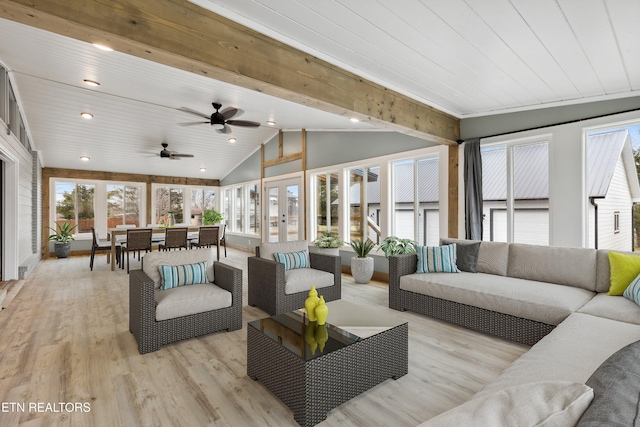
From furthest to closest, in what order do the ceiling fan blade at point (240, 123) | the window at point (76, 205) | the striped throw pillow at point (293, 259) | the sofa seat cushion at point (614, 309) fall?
the window at point (76, 205)
the ceiling fan blade at point (240, 123)
the striped throw pillow at point (293, 259)
the sofa seat cushion at point (614, 309)

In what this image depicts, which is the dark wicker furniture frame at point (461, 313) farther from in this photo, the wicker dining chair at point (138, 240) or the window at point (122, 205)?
the window at point (122, 205)

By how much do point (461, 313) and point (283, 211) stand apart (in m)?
5.38

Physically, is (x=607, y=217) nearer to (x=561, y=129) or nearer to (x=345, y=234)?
(x=561, y=129)

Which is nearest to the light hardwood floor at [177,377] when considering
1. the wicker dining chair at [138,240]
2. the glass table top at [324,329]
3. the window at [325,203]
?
the glass table top at [324,329]

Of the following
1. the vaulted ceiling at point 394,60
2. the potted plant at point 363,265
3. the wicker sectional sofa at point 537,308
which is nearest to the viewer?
the wicker sectional sofa at point 537,308

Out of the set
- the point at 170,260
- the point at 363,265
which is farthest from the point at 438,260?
the point at 170,260

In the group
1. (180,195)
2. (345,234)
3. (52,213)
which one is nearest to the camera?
(345,234)

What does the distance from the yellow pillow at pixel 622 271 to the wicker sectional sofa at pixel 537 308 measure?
0.10 m

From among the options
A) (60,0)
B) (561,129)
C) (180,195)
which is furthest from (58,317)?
(180,195)

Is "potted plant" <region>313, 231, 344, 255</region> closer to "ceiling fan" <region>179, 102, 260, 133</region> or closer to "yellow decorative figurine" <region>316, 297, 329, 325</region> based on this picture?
"ceiling fan" <region>179, 102, 260, 133</region>

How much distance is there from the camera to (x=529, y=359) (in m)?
1.71

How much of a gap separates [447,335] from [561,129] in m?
2.78

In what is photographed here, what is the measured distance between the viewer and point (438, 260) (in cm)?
375

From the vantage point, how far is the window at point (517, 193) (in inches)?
162
